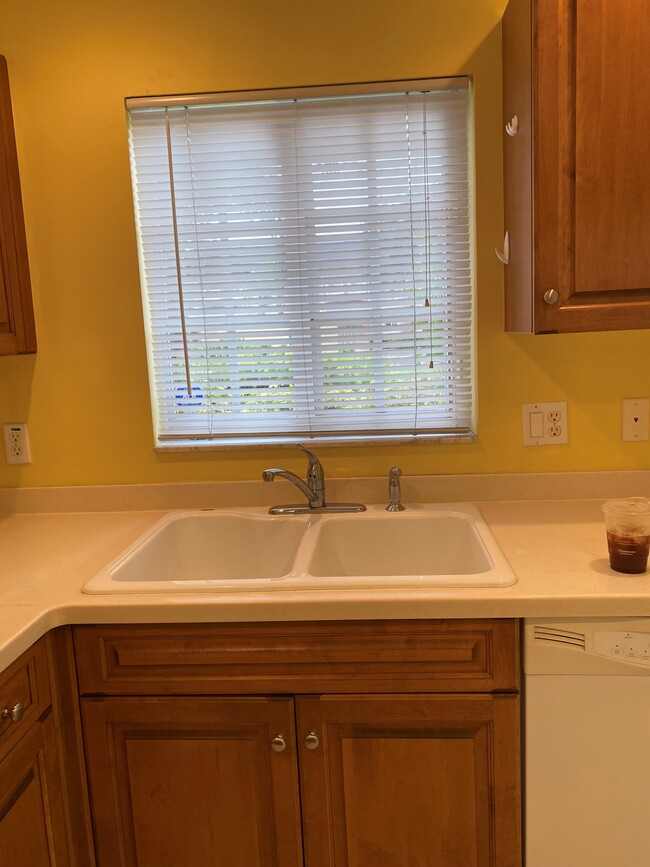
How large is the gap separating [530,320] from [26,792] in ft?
4.51

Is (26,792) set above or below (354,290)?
below

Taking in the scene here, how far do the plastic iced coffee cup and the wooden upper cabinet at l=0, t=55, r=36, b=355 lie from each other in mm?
1484

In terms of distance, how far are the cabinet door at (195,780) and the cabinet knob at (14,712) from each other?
0.62 feet

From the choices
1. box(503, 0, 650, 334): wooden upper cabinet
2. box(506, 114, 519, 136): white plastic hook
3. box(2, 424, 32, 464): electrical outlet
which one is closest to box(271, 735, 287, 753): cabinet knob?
box(503, 0, 650, 334): wooden upper cabinet

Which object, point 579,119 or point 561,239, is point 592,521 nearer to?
point 561,239

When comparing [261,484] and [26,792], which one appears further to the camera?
[261,484]

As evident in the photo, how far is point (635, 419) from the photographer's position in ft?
6.31

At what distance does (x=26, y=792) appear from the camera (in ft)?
4.46

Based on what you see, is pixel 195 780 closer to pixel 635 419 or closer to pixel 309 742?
pixel 309 742

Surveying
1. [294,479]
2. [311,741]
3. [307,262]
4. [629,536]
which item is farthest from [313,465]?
[629,536]

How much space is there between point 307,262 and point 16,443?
0.97 metres

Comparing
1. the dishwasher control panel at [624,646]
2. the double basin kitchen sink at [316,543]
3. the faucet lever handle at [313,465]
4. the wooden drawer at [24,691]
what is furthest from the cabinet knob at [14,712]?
the dishwasher control panel at [624,646]

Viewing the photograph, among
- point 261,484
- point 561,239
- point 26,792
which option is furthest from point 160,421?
point 561,239

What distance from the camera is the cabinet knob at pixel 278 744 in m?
1.45
